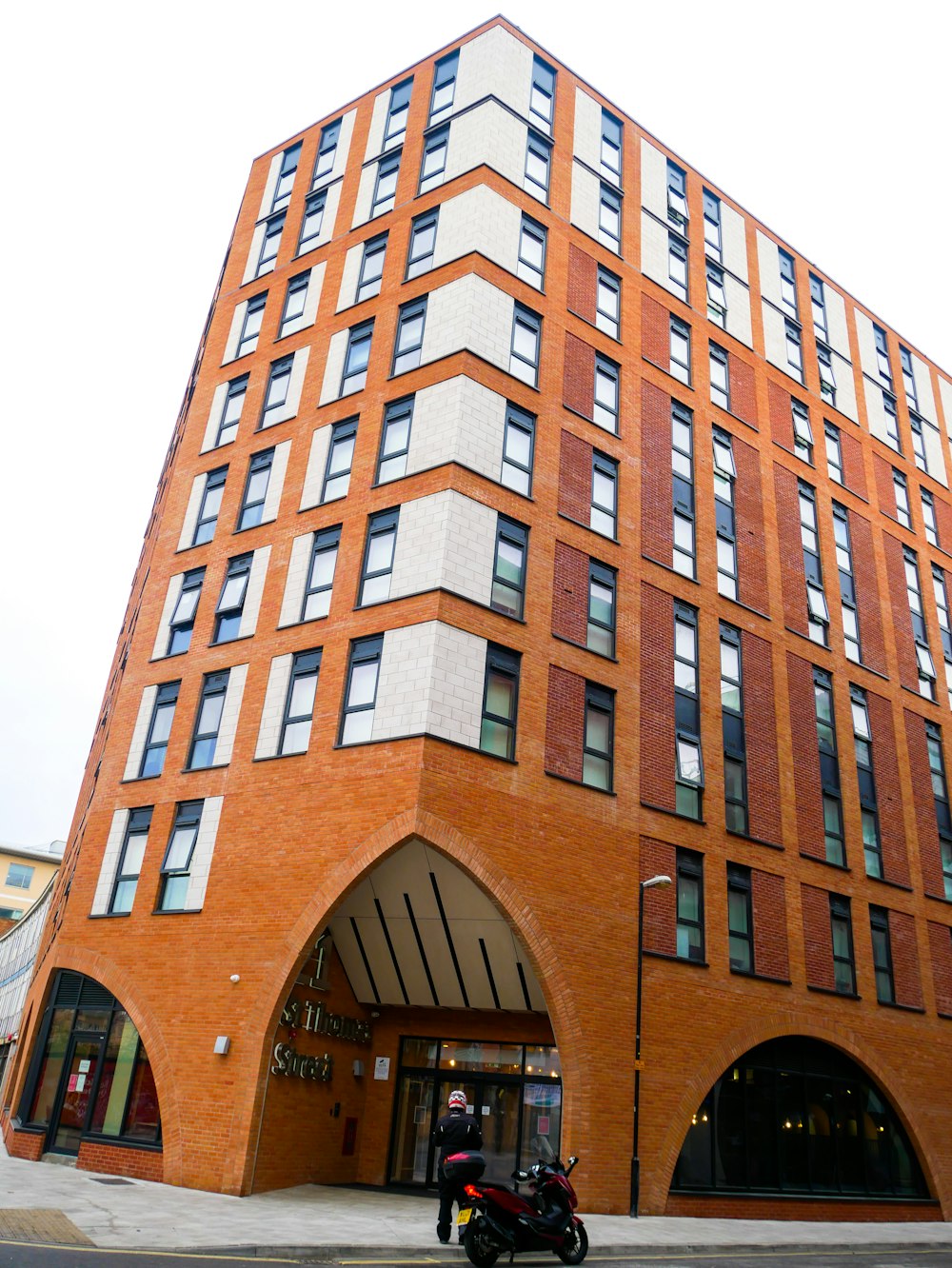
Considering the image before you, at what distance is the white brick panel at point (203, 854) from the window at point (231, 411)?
1133 centimetres

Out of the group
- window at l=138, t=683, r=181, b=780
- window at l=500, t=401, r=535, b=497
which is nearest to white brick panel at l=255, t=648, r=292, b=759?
window at l=138, t=683, r=181, b=780

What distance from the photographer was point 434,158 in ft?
91.1

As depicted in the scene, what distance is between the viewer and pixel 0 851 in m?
82.4

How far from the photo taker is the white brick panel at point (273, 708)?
2186 cm

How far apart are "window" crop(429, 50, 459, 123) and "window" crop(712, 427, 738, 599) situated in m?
12.4

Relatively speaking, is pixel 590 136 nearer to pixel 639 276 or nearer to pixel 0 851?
pixel 639 276

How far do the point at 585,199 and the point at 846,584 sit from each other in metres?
14.8

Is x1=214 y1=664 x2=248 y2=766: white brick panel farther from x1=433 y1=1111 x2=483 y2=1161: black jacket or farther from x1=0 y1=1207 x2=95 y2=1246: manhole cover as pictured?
x1=433 y1=1111 x2=483 y2=1161: black jacket

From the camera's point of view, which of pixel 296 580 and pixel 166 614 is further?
pixel 166 614

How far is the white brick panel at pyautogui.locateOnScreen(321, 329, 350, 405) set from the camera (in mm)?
26047

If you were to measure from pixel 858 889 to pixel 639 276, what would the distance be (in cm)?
1901

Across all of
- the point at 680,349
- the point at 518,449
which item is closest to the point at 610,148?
the point at 680,349

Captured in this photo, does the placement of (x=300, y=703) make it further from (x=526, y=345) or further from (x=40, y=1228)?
(x=40, y=1228)

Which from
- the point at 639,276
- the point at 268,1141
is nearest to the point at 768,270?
the point at 639,276
